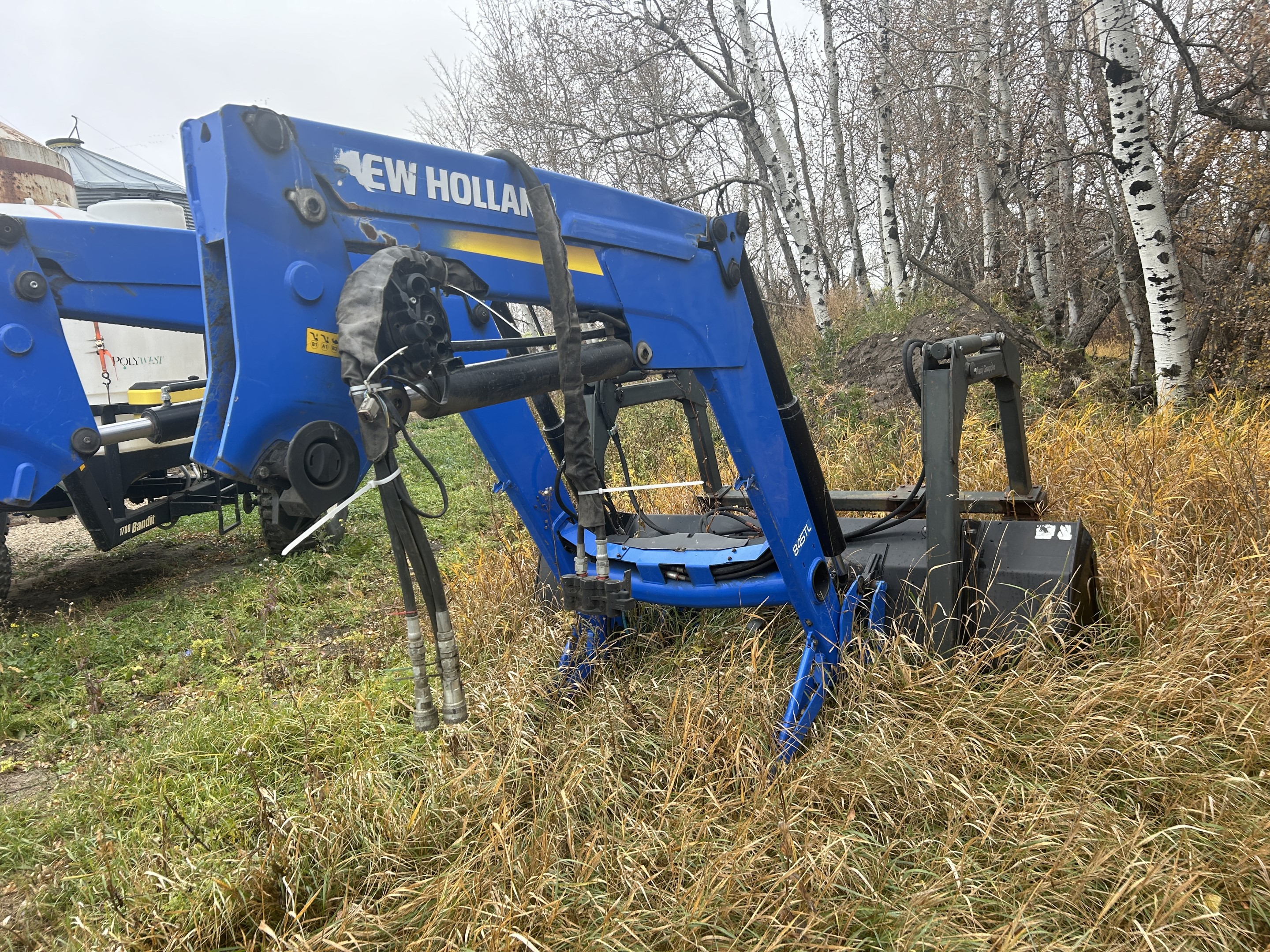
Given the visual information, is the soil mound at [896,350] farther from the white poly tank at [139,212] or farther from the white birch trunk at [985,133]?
the white poly tank at [139,212]

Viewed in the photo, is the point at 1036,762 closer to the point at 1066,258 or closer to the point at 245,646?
the point at 245,646

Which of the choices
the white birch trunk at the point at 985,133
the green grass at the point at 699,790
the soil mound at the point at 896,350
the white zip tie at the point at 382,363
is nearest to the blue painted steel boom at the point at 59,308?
the green grass at the point at 699,790

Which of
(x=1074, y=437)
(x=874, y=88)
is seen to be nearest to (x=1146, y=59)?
(x=874, y=88)

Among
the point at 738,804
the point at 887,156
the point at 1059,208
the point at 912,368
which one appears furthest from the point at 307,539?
the point at 887,156

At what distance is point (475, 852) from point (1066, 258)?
381 inches

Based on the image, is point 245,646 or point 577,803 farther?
point 245,646

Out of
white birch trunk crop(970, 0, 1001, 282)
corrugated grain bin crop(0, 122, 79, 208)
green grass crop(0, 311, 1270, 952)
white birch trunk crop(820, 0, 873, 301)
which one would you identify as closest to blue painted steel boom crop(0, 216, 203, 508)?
green grass crop(0, 311, 1270, 952)

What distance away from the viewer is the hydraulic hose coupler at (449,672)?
1.61m

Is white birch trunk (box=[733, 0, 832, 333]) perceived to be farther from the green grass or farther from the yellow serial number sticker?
the yellow serial number sticker

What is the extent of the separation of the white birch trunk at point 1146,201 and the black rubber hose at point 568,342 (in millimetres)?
5942

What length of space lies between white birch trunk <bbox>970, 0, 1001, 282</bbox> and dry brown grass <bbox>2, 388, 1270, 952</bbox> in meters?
8.17

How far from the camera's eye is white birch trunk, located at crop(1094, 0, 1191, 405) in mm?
6035

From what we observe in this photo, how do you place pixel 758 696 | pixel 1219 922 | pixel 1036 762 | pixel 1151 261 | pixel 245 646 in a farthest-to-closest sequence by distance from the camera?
pixel 1151 261 < pixel 245 646 < pixel 758 696 < pixel 1036 762 < pixel 1219 922

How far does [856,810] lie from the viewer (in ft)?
8.23
